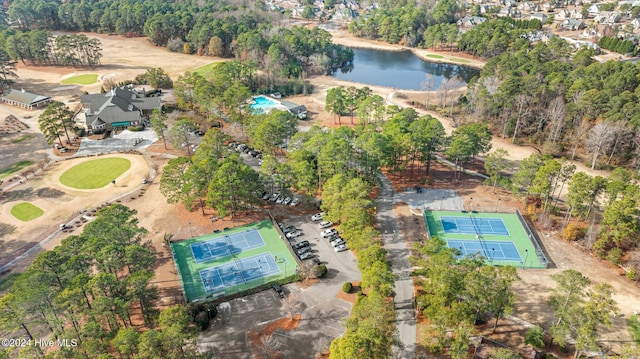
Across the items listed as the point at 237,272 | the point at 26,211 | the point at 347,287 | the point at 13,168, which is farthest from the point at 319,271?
the point at 13,168

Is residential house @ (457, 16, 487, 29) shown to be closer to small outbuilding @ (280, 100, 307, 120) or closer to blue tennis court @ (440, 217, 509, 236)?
small outbuilding @ (280, 100, 307, 120)

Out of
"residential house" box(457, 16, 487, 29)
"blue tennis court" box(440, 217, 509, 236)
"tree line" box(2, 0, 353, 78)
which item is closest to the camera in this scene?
"blue tennis court" box(440, 217, 509, 236)

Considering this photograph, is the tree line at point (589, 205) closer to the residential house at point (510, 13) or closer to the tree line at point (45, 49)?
the tree line at point (45, 49)

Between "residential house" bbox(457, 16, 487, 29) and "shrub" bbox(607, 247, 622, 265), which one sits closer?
"shrub" bbox(607, 247, 622, 265)

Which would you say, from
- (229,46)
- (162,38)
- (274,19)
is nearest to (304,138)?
(229,46)

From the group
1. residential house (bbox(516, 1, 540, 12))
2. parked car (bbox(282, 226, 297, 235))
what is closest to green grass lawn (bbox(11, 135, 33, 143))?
parked car (bbox(282, 226, 297, 235))

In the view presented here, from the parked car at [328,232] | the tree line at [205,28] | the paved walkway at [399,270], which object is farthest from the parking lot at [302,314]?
the tree line at [205,28]
